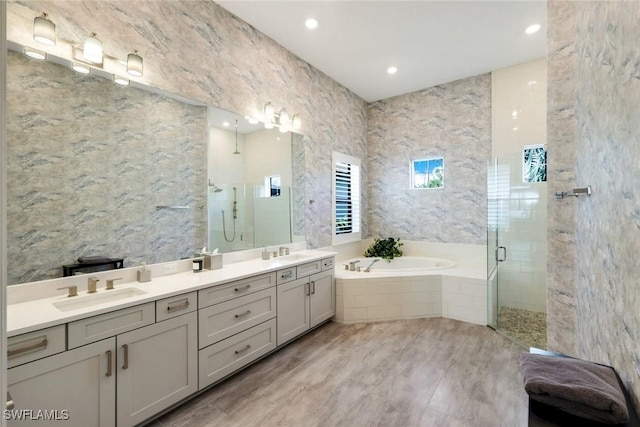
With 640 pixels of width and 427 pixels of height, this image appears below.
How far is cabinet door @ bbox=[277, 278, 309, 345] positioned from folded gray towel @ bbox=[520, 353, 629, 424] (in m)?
1.95

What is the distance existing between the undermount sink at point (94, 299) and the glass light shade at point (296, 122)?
2545 mm

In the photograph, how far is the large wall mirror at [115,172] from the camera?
1.67 metres

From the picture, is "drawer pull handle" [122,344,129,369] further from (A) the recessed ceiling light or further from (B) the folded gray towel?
(A) the recessed ceiling light

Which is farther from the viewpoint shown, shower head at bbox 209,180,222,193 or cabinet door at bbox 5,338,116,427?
shower head at bbox 209,180,222,193

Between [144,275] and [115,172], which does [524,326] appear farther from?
[115,172]

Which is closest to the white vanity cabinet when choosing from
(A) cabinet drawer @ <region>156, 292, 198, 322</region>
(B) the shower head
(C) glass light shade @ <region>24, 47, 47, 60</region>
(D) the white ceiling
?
(A) cabinet drawer @ <region>156, 292, 198, 322</region>

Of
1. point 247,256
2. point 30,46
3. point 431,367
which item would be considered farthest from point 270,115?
point 431,367

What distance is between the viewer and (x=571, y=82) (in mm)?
1981

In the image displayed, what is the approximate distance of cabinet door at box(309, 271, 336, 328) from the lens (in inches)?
122

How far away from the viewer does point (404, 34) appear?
319 cm

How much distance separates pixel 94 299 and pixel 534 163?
15.7 ft

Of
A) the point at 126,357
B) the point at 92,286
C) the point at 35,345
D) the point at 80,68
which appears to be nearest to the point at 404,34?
the point at 80,68

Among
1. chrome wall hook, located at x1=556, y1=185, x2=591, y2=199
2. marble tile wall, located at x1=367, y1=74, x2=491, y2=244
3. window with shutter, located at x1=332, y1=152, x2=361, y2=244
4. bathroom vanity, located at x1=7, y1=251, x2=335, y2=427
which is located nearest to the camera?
bathroom vanity, located at x1=7, y1=251, x2=335, y2=427

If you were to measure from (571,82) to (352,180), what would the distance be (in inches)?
122
